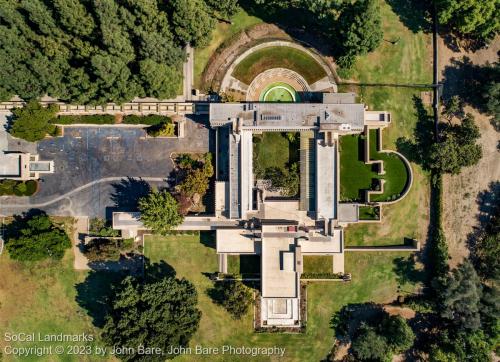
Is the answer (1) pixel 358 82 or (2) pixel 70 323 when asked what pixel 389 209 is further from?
(2) pixel 70 323

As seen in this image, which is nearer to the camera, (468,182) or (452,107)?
(452,107)

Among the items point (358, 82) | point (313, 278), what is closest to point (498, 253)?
point (313, 278)

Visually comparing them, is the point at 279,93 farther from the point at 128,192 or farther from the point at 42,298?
the point at 42,298

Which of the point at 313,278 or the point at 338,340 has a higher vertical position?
the point at 313,278

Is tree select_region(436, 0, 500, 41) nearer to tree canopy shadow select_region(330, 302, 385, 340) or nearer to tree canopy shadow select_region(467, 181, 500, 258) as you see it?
tree canopy shadow select_region(467, 181, 500, 258)

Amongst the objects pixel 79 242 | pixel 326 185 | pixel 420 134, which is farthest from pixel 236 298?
pixel 420 134

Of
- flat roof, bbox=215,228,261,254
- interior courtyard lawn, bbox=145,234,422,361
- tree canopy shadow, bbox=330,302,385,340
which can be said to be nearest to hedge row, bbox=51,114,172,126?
interior courtyard lawn, bbox=145,234,422,361
